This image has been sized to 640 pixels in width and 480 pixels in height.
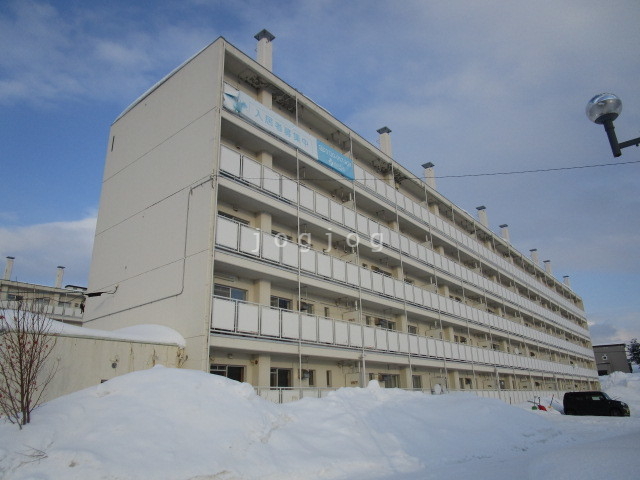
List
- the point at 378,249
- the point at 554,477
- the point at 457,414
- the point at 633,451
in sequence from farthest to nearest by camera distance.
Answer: the point at 378,249 < the point at 457,414 < the point at 633,451 < the point at 554,477

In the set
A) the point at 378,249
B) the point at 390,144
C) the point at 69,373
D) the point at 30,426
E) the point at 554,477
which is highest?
the point at 390,144

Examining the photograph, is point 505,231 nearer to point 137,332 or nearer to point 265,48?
point 265,48

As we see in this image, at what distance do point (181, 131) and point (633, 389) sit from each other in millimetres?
66208

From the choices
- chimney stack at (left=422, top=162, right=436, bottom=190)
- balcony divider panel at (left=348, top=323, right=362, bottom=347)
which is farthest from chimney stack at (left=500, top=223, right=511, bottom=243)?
balcony divider panel at (left=348, top=323, right=362, bottom=347)

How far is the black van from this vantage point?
27109 millimetres

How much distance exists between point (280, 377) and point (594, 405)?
20.1 m

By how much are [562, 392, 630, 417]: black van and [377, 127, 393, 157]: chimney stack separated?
19.6 metres

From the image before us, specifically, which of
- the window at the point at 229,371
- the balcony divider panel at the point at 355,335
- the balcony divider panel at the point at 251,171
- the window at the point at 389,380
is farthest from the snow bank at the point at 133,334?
the window at the point at 389,380

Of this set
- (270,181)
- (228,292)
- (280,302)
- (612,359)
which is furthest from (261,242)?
(612,359)

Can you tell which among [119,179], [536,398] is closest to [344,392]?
[119,179]

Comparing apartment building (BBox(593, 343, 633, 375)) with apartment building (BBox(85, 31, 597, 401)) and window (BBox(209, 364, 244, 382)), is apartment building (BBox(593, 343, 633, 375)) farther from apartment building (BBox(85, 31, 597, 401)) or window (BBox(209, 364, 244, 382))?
window (BBox(209, 364, 244, 382))

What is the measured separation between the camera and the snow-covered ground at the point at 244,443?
8164 millimetres

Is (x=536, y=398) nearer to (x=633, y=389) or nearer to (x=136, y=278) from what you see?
(x=633, y=389)

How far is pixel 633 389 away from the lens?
60.9 meters
